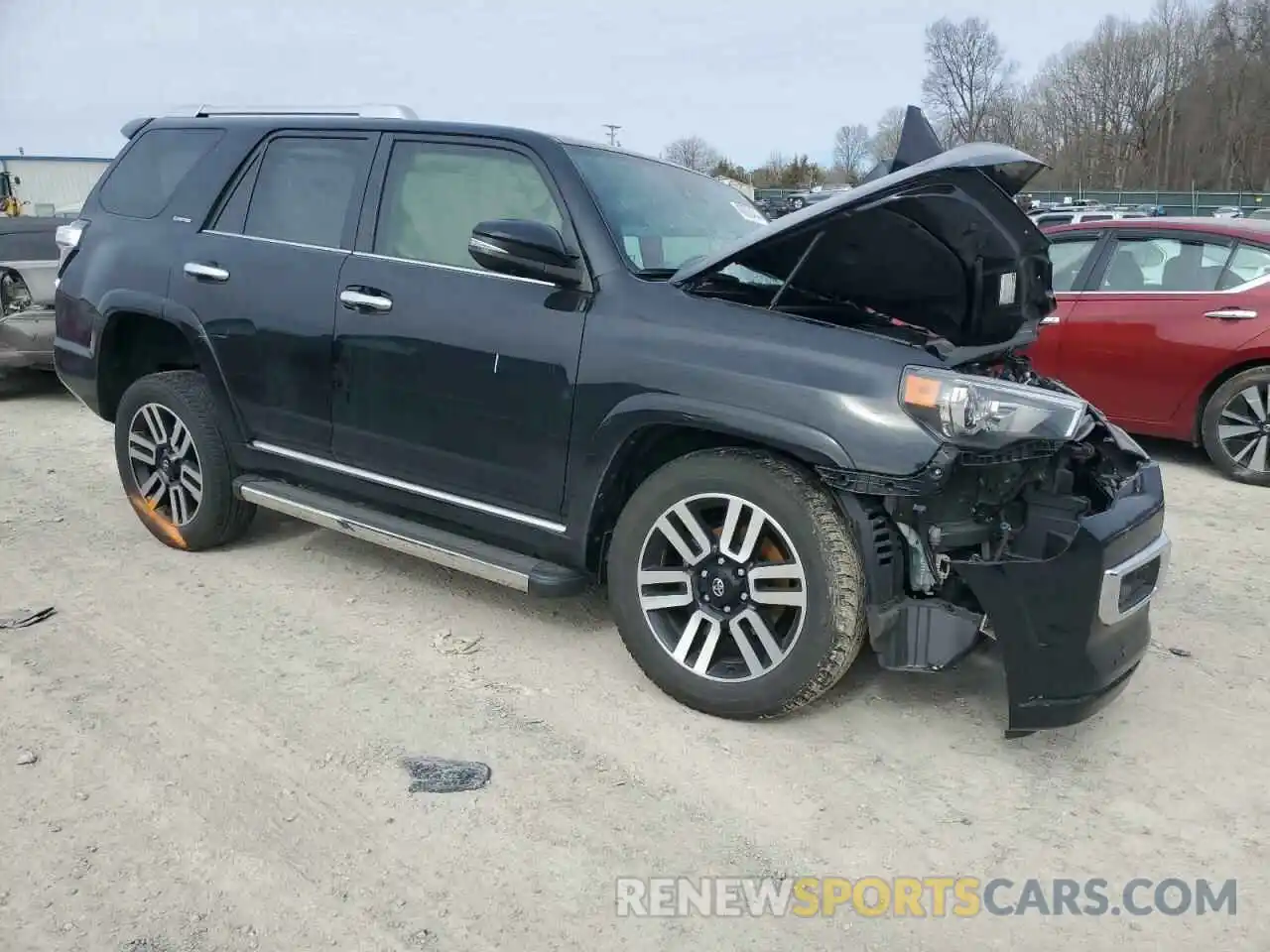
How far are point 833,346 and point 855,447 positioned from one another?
0.33 metres

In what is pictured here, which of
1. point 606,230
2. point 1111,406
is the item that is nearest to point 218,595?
point 606,230

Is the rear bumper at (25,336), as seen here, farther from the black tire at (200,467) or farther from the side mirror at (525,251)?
the side mirror at (525,251)

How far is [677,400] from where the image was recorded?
3199mm

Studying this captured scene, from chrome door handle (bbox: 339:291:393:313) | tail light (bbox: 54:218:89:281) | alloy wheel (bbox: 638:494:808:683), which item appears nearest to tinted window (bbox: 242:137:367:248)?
chrome door handle (bbox: 339:291:393:313)

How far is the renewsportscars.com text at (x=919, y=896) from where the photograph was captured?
2.48m

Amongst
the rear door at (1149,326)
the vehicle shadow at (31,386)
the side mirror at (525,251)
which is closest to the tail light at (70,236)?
the side mirror at (525,251)

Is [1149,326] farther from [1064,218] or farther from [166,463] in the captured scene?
[1064,218]

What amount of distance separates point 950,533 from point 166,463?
364 cm

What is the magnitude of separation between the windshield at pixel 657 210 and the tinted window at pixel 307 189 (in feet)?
3.33

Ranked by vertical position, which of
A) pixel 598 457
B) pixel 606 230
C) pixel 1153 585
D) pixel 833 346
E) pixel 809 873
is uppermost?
pixel 606 230

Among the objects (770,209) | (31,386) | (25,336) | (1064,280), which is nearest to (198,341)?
(770,209)

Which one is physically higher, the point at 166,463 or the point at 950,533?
the point at 950,533

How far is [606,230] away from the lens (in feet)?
11.6

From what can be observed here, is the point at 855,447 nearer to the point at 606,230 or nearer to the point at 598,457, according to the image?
the point at 598,457
